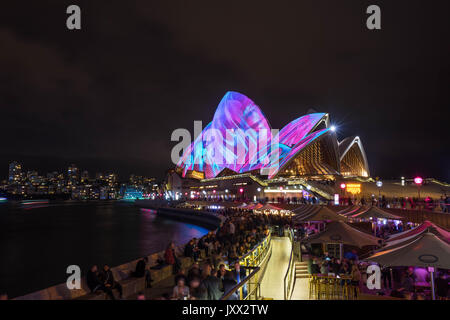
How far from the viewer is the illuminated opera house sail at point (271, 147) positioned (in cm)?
4722

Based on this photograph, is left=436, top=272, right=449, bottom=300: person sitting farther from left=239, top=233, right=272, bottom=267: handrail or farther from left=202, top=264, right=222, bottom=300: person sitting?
left=202, top=264, right=222, bottom=300: person sitting

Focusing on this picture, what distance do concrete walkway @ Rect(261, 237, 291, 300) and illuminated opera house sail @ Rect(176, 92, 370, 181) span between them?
34204mm

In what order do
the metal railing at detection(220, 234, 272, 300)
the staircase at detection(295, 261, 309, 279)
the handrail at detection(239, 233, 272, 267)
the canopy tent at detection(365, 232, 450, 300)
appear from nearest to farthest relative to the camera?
the metal railing at detection(220, 234, 272, 300)
the canopy tent at detection(365, 232, 450, 300)
the handrail at detection(239, 233, 272, 267)
the staircase at detection(295, 261, 309, 279)

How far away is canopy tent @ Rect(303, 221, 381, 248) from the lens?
8.96 meters

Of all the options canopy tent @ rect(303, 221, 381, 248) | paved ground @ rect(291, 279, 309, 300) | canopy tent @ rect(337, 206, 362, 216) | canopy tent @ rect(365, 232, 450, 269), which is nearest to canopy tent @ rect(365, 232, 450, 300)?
canopy tent @ rect(365, 232, 450, 269)

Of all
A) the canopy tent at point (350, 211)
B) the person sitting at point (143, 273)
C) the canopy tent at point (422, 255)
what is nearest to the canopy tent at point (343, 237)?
the canopy tent at point (422, 255)

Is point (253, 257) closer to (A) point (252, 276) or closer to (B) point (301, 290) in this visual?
A: (B) point (301, 290)

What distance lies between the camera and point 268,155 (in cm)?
5259

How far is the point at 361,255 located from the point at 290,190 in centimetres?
2707

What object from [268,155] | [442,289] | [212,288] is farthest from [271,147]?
[212,288]

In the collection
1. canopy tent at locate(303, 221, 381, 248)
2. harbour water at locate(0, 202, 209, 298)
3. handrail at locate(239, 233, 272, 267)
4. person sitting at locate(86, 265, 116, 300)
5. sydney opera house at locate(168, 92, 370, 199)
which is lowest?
harbour water at locate(0, 202, 209, 298)

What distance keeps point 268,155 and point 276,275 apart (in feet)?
145

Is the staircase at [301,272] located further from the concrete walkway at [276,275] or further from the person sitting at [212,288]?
the person sitting at [212,288]

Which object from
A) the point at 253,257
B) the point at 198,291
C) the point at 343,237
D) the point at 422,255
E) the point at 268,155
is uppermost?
the point at 268,155
